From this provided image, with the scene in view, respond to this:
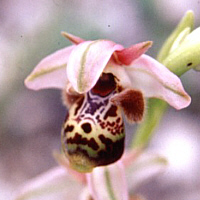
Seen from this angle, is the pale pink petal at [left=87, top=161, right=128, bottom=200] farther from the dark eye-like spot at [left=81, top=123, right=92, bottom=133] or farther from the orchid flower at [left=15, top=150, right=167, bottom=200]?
the dark eye-like spot at [left=81, top=123, right=92, bottom=133]

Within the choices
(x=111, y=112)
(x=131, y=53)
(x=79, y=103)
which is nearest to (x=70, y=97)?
(x=79, y=103)

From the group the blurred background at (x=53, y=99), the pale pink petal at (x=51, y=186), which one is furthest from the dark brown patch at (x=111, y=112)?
the blurred background at (x=53, y=99)

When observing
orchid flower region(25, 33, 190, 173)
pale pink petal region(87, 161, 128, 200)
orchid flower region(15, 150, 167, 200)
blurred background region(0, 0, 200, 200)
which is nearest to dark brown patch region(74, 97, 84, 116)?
orchid flower region(25, 33, 190, 173)

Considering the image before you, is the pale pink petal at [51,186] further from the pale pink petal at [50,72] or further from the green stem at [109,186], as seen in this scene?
the pale pink petal at [50,72]

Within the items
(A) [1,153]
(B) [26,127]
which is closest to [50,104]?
(B) [26,127]

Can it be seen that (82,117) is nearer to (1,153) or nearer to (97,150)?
(97,150)

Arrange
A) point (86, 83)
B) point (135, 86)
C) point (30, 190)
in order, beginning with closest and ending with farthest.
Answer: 1. point (86, 83)
2. point (135, 86)
3. point (30, 190)
